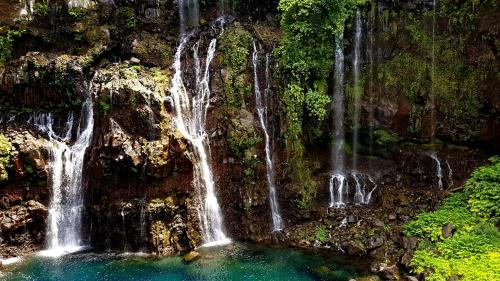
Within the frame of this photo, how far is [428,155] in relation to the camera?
62.6ft

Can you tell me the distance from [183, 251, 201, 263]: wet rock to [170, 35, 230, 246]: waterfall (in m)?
1.24

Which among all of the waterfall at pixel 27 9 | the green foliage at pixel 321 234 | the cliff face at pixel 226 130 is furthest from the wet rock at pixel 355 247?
the waterfall at pixel 27 9

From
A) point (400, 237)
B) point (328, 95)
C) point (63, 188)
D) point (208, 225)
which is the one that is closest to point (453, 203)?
point (400, 237)

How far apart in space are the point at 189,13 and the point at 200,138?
8293mm

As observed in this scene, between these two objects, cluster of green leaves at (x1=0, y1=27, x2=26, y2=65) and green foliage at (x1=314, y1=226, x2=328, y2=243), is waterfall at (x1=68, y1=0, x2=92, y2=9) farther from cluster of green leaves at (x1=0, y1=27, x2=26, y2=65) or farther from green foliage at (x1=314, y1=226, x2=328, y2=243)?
green foliage at (x1=314, y1=226, x2=328, y2=243)

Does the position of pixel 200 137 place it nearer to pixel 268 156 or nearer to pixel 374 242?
pixel 268 156

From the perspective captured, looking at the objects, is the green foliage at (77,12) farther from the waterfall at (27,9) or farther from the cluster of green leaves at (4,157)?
the cluster of green leaves at (4,157)

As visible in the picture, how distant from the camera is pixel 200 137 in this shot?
17594mm

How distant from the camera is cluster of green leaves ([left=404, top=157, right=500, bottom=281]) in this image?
12.6m

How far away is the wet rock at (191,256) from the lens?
15077 mm

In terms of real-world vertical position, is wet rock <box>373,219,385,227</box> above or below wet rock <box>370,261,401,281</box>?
above

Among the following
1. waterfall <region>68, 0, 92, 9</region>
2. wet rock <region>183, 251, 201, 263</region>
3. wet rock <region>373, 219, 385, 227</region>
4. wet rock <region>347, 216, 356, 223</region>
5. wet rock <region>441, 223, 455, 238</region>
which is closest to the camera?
wet rock <region>441, 223, 455, 238</region>

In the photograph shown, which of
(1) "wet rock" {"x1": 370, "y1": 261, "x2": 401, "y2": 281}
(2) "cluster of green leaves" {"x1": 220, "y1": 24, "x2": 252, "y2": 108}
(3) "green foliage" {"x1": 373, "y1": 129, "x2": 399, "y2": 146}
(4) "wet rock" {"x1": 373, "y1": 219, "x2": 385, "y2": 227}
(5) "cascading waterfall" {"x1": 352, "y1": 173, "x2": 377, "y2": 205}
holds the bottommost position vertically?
(1) "wet rock" {"x1": 370, "y1": 261, "x2": 401, "y2": 281}

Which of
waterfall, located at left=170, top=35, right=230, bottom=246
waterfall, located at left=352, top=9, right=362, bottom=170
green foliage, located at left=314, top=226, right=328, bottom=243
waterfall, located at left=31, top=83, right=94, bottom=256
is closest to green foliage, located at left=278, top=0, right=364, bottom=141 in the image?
waterfall, located at left=352, top=9, right=362, bottom=170
